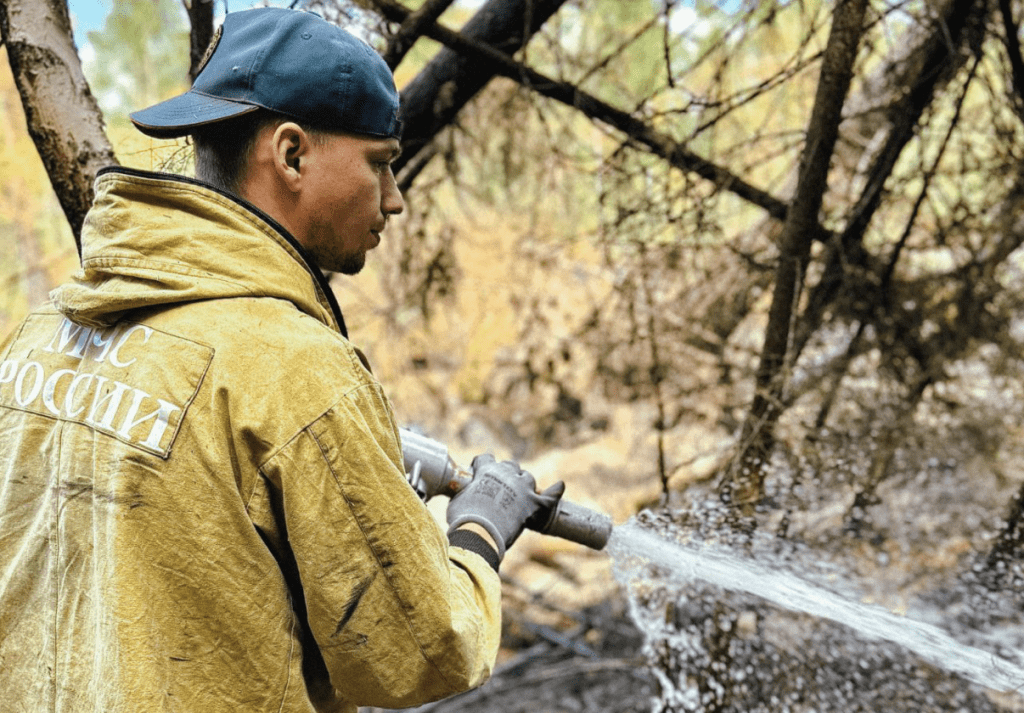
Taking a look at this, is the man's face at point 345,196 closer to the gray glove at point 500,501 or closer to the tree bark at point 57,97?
the gray glove at point 500,501

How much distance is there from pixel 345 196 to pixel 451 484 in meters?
0.78

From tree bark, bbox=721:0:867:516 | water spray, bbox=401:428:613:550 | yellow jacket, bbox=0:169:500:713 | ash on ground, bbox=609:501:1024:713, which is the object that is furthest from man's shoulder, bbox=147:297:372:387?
tree bark, bbox=721:0:867:516

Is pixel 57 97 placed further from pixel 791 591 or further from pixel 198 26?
pixel 791 591

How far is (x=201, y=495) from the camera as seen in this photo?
1.05 metres

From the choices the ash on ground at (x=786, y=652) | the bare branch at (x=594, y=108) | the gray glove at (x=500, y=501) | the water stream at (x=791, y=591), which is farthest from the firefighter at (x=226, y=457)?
the ash on ground at (x=786, y=652)

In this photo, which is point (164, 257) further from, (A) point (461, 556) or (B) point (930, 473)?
(B) point (930, 473)

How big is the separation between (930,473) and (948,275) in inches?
42.1

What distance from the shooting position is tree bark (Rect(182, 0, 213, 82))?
2057 millimetres

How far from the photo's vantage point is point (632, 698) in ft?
14.9

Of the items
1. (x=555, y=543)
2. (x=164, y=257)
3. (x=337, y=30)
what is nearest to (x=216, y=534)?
(x=164, y=257)

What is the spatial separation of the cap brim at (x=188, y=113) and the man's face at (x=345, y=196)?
0.13m

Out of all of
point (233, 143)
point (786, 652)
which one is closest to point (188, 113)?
point (233, 143)

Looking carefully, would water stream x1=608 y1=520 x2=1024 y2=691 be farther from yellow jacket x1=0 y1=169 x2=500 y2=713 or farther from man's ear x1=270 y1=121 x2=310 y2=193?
man's ear x1=270 y1=121 x2=310 y2=193

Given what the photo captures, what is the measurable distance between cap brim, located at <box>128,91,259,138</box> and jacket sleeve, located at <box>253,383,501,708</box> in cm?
44
